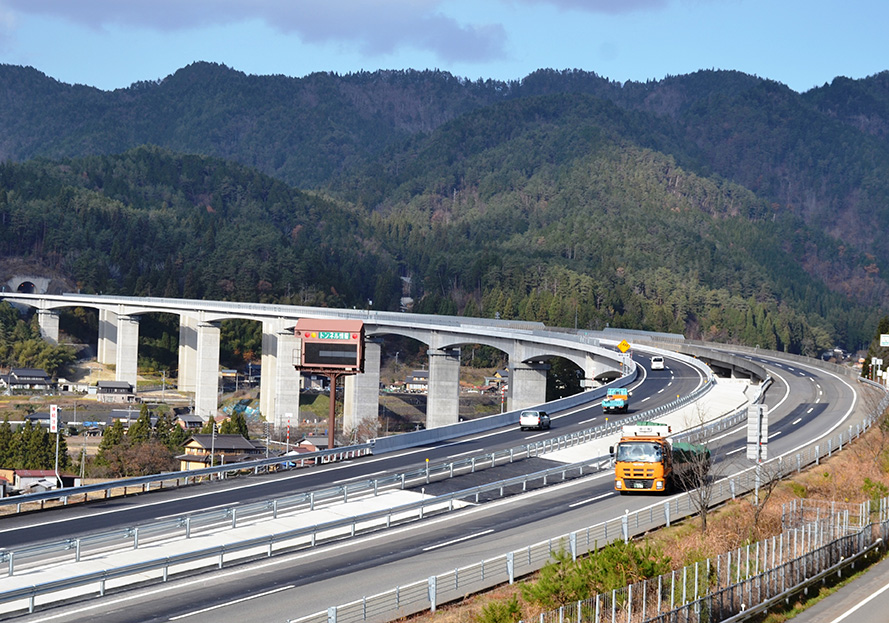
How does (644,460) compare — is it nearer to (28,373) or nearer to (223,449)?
(223,449)

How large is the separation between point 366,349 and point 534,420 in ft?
247

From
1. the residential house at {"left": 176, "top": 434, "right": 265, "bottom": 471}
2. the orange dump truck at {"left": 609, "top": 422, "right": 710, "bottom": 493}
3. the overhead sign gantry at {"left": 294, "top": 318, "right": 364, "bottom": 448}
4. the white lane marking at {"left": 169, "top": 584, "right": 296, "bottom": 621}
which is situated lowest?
the residential house at {"left": 176, "top": 434, "right": 265, "bottom": 471}

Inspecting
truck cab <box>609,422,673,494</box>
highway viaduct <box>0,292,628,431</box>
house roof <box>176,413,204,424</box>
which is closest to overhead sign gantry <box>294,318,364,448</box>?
truck cab <box>609,422,673,494</box>

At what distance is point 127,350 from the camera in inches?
7062

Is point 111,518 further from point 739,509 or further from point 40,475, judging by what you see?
point 40,475

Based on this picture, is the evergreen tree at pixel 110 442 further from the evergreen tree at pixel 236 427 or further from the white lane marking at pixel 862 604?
the white lane marking at pixel 862 604

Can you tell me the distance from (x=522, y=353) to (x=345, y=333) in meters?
58.6

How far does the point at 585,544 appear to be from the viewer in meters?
36.0

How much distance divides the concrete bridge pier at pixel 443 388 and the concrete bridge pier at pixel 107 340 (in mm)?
80408

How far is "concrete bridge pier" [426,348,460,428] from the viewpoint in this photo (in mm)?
129500

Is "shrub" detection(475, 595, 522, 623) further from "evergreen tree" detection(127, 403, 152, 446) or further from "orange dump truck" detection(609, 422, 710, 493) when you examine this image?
"evergreen tree" detection(127, 403, 152, 446)

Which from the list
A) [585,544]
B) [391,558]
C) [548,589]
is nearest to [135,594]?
[391,558]

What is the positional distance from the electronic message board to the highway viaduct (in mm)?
46479

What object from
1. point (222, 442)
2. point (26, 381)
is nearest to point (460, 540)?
point (222, 442)
